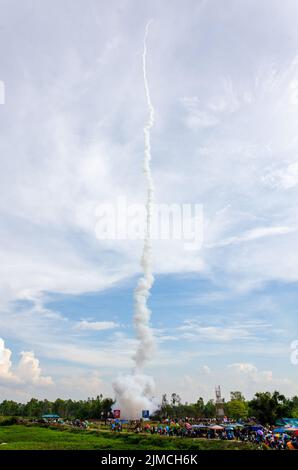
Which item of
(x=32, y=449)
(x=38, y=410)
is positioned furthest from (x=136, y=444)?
(x=38, y=410)

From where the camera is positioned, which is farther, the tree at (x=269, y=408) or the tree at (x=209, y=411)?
the tree at (x=209, y=411)

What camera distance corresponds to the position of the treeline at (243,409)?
304 feet

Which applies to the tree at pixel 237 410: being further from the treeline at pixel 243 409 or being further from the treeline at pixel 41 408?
the treeline at pixel 41 408

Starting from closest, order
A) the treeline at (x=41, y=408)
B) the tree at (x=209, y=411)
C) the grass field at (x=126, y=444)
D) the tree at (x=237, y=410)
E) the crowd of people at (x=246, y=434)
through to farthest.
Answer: the crowd of people at (x=246, y=434), the grass field at (x=126, y=444), the tree at (x=237, y=410), the tree at (x=209, y=411), the treeline at (x=41, y=408)

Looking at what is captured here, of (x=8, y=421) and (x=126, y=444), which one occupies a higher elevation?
(x=8, y=421)

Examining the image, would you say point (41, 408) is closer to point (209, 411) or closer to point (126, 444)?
point (209, 411)


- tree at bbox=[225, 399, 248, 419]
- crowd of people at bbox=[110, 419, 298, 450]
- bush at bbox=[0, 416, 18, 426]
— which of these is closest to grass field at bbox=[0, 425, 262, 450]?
crowd of people at bbox=[110, 419, 298, 450]

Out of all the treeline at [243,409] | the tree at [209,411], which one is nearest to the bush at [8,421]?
the treeline at [243,409]

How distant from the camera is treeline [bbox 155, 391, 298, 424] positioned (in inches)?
3647

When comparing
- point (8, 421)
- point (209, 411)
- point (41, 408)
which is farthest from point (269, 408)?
point (41, 408)

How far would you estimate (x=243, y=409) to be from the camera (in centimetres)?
12756

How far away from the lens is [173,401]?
141625 millimetres

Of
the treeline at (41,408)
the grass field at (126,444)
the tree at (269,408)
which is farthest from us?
the treeline at (41,408)
